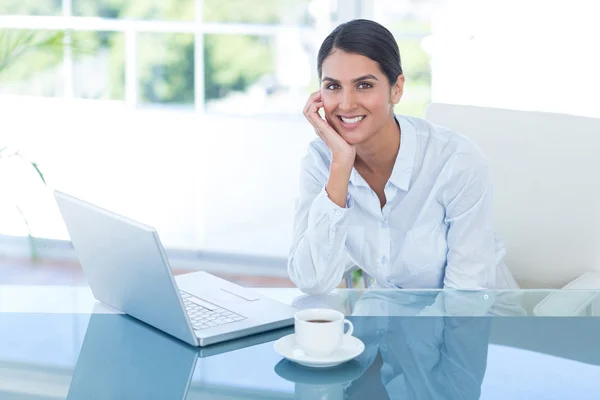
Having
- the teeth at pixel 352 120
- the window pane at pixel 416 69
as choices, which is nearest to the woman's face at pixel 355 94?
the teeth at pixel 352 120

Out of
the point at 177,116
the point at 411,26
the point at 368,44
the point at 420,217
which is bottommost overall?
the point at 420,217

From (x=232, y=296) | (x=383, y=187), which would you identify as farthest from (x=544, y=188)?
(x=232, y=296)

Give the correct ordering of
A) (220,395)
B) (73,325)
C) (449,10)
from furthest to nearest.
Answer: (449,10)
(73,325)
(220,395)

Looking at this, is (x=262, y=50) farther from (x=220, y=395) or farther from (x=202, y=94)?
(x=220, y=395)

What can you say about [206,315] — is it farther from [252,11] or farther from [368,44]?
[252,11]

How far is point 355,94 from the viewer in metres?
1.93

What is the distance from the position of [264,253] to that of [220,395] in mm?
3080

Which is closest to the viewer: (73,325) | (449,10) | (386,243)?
(73,325)

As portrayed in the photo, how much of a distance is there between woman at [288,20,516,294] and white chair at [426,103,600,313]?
0.15 m

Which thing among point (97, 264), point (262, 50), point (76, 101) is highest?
point (262, 50)

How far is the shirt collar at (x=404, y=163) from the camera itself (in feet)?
6.51

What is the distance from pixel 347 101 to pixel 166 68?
261cm

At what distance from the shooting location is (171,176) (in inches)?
176

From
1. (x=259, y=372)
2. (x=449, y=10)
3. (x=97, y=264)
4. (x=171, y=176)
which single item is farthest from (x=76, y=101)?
(x=259, y=372)
